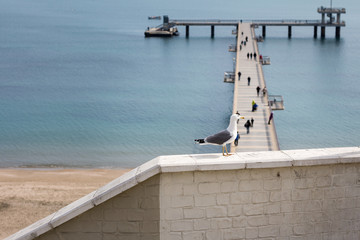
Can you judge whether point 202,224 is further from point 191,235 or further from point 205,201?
point 205,201

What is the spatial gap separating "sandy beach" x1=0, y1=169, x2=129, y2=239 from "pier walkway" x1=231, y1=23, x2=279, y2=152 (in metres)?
6.57

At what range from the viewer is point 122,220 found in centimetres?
988

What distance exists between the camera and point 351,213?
10.6 metres

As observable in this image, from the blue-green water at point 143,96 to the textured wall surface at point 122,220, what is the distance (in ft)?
72.6

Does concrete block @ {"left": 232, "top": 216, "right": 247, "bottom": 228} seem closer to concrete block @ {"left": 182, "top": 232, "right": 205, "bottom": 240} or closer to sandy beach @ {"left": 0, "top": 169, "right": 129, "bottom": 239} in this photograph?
concrete block @ {"left": 182, "top": 232, "right": 205, "bottom": 240}

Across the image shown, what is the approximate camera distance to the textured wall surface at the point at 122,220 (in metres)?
9.81

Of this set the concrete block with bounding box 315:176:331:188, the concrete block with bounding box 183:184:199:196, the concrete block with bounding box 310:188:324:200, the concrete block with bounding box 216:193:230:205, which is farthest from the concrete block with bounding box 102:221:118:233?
the concrete block with bounding box 315:176:331:188

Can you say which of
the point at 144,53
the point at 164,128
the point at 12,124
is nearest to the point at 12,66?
the point at 144,53

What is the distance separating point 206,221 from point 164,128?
30.1 m

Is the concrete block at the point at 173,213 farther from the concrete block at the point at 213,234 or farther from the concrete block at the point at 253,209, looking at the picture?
the concrete block at the point at 253,209

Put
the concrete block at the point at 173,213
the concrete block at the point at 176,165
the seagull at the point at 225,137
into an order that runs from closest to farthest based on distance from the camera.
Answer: the concrete block at the point at 176,165
the concrete block at the point at 173,213
the seagull at the point at 225,137

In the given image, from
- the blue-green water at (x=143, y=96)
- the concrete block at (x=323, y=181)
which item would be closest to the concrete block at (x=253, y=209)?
the concrete block at (x=323, y=181)

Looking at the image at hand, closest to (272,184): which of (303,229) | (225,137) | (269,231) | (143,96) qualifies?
(269,231)

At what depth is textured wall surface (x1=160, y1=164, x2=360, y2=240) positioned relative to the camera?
32.6 ft
